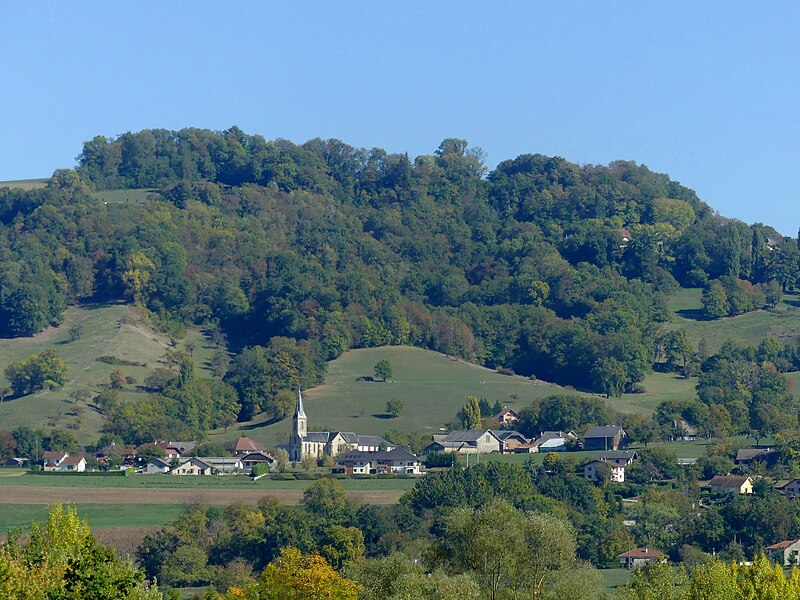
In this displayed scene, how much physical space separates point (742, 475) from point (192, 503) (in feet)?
98.9

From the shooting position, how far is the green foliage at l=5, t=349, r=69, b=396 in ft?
381

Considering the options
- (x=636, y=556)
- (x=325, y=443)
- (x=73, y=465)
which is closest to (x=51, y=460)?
(x=73, y=465)

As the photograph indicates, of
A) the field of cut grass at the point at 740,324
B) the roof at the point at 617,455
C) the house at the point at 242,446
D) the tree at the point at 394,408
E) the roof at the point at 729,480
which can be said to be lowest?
the roof at the point at 729,480

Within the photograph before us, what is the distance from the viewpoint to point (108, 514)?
3349 inches

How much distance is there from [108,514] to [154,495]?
665cm

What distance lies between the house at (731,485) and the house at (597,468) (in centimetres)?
557

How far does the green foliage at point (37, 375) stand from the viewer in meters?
116

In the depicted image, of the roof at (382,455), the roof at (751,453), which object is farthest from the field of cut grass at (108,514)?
the roof at (751,453)

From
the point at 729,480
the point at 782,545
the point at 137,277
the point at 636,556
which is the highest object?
the point at 137,277

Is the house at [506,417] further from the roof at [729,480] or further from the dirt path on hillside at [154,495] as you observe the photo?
the roof at [729,480]

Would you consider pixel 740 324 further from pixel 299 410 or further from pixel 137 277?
pixel 137 277

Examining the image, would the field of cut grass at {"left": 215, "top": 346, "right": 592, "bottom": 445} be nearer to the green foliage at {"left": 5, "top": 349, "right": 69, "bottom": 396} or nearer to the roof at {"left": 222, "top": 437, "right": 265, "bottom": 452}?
the roof at {"left": 222, "top": 437, "right": 265, "bottom": 452}

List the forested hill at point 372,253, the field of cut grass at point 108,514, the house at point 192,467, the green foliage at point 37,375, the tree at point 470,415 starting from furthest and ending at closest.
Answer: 1. the forested hill at point 372,253
2. the green foliage at point 37,375
3. the tree at point 470,415
4. the house at point 192,467
5. the field of cut grass at point 108,514

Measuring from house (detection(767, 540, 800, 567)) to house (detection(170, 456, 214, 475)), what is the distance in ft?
128
